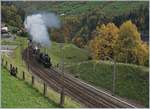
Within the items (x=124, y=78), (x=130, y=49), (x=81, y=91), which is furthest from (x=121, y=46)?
(x=81, y=91)

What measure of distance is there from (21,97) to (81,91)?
82.5ft

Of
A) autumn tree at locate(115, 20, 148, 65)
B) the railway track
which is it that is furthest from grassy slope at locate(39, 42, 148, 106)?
autumn tree at locate(115, 20, 148, 65)

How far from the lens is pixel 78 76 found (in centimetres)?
7150

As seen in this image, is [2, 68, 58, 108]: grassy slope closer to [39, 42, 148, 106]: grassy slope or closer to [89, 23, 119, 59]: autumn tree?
[39, 42, 148, 106]: grassy slope

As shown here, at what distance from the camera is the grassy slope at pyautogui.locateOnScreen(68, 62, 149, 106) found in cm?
5841

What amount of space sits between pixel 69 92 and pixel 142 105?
10016 millimetres

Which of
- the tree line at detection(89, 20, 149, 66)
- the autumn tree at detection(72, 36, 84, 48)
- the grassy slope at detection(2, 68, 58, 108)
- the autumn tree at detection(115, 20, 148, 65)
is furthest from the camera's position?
the autumn tree at detection(72, 36, 84, 48)

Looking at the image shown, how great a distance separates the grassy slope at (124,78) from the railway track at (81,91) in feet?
10.0

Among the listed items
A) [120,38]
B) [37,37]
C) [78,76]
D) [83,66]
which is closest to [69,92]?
[78,76]

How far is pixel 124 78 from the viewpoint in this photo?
2534 inches

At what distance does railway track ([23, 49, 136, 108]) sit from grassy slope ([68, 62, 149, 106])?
3.06 metres

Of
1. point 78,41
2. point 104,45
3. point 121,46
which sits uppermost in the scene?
point 121,46

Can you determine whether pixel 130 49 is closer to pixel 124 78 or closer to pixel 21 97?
pixel 124 78

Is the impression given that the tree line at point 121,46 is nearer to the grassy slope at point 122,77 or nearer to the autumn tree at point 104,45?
the autumn tree at point 104,45
